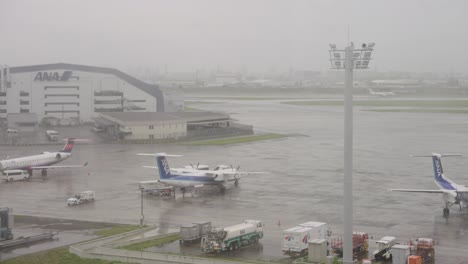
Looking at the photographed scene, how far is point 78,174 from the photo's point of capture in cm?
6594

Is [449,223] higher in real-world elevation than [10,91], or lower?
lower

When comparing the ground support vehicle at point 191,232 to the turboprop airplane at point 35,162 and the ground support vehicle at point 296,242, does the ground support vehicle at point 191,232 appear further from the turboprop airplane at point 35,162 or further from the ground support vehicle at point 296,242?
A: the turboprop airplane at point 35,162

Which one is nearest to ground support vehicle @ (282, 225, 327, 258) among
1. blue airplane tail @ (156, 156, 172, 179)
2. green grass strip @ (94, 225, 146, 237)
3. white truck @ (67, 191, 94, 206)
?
green grass strip @ (94, 225, 146, 237)

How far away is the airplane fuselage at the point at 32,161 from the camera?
6388 centimetres

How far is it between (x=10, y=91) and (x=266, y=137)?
151ft

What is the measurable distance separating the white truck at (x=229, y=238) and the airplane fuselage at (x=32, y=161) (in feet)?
113

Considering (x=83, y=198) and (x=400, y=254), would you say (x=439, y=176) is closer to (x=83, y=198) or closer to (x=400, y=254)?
(x=400, y=254)

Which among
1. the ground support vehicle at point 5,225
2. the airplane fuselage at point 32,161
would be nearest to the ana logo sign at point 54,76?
the airplane fuselage at point 32,161

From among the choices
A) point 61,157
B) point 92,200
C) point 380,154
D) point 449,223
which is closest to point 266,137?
point 380,154

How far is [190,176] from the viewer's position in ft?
180

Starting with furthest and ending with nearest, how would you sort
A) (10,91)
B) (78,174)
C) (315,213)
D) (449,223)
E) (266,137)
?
(10,91)
(266,137)
(78,174)
(315,213)
(449,223)

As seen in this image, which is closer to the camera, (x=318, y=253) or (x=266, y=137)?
(x=318, y=253)

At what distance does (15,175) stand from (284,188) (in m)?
25.3

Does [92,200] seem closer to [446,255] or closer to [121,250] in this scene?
[121,250]
